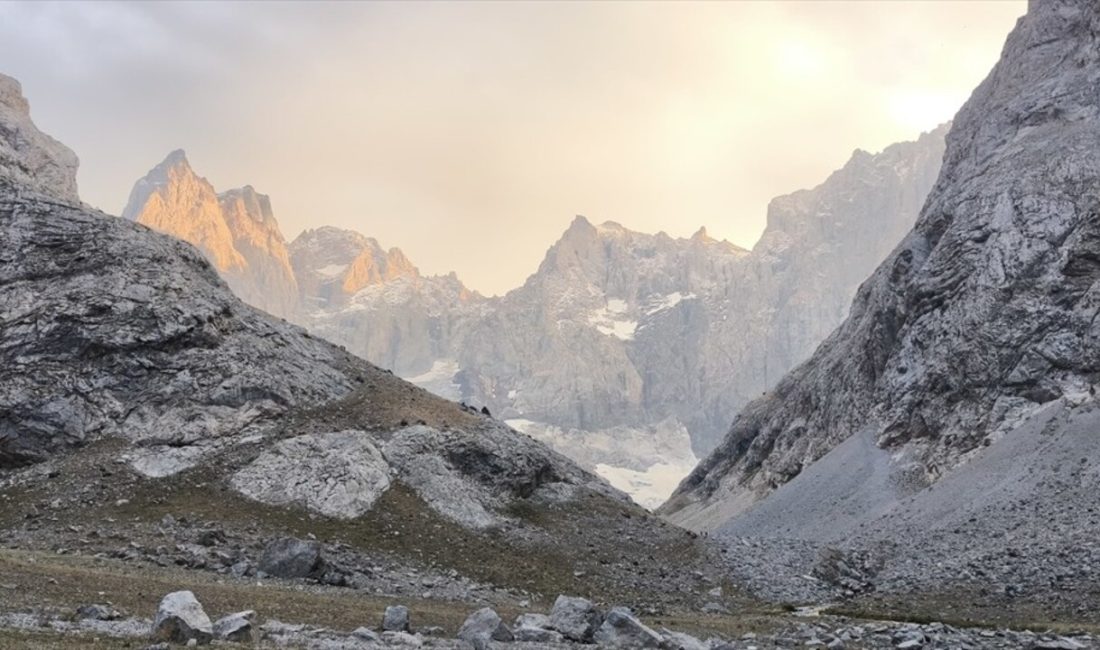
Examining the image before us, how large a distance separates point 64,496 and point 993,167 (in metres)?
129

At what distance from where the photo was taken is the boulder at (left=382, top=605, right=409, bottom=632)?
32750mm

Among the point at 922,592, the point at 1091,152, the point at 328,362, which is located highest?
the point at 1091,152

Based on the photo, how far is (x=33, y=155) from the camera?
10888 cm

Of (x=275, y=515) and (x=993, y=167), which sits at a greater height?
(x=993, y=167)

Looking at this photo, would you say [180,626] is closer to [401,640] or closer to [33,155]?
[401,640]

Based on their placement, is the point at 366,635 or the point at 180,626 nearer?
the point at 180,626

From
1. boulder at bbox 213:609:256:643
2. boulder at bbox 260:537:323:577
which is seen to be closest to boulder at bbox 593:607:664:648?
boulder at bbox 213:609:256:643

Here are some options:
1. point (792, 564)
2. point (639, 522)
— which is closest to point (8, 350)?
point (639, 522)

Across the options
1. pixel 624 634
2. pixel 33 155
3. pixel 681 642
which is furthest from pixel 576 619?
pixel 33 155

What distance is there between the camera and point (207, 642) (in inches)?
1001

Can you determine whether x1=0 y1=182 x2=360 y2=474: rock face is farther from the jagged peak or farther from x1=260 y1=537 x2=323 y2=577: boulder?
the jagged peak

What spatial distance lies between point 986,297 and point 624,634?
98277mm

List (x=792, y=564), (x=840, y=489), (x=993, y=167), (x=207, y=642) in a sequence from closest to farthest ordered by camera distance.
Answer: (x=207, y=642) → (x=792, y=564) → (x=840, y=489) → (x=993, y=167)

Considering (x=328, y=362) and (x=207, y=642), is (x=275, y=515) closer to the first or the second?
(x=328, y=362)
